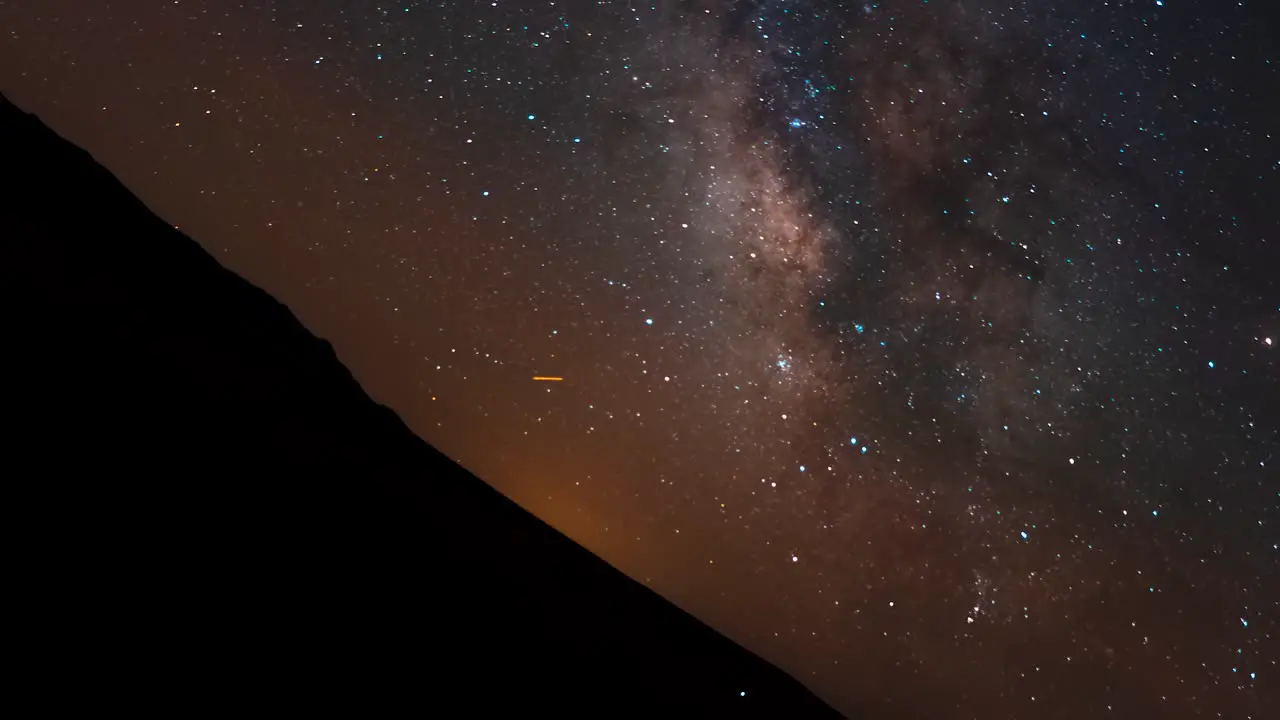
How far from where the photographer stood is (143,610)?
1.44m

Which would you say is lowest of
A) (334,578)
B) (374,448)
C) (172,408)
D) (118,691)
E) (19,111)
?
(118,691)

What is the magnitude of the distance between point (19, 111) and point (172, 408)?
2.68ft

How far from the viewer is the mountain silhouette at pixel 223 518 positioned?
4.64 feet

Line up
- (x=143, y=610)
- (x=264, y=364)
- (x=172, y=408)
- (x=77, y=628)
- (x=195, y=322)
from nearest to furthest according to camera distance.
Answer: (x=77, y=628) → (x=143, y=610) → (x=172, y=408) → (x=195, y=322) → (x=264, y=364)

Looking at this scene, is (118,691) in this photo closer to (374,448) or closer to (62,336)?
(62,336)

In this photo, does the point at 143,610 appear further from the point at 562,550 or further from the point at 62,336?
the point at 562,550

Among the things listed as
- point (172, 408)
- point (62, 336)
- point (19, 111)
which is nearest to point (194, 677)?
point (172, 408)

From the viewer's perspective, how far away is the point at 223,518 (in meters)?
1.65

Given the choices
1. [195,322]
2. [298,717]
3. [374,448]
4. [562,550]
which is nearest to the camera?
[298,717]

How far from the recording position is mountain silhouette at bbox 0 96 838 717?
4.64ft

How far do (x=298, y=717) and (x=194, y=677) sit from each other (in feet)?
0.71

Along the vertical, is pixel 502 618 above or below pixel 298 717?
above

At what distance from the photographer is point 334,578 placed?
1.81m

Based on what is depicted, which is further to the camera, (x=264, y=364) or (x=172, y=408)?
(x=264, y=364)
